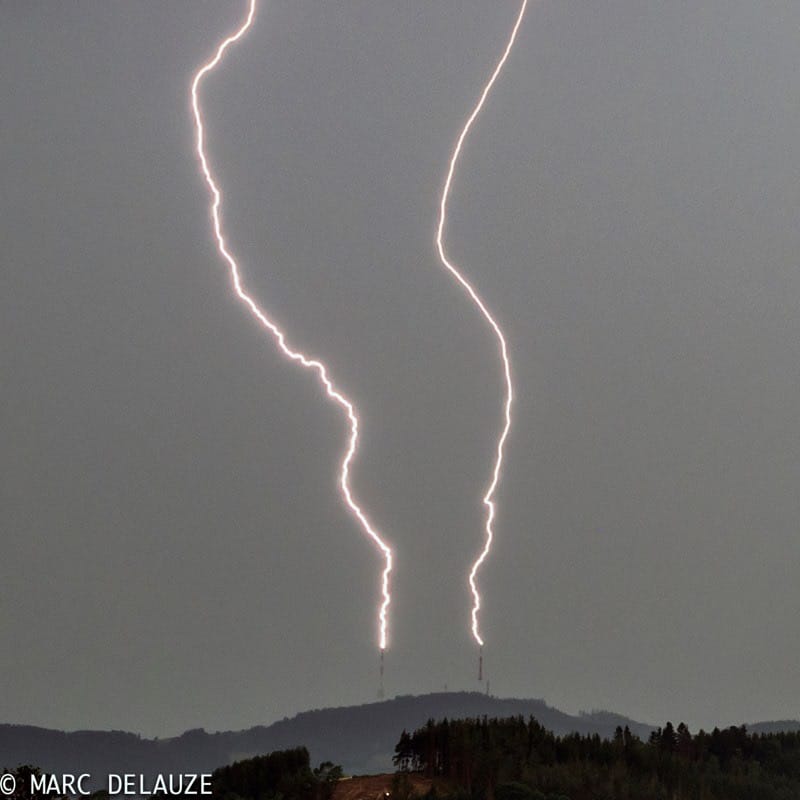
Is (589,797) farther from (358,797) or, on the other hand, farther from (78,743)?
(78,743)

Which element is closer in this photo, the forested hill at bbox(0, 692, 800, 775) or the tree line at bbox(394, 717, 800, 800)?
the tree line at bbox(394, 717, 800, 800)

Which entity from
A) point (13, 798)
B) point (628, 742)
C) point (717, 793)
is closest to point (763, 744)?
point (628, 742)

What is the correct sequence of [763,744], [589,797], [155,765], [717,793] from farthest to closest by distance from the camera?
[155,765], [763,744], [717,793], [589,797]

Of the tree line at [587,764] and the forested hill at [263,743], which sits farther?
the forested hill at [263,743]

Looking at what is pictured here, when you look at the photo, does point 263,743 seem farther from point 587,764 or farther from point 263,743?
point 587,764

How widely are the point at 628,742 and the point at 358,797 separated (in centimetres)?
599

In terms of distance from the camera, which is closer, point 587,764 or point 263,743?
point 587,764

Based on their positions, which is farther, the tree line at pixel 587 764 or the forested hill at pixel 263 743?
the forested hill at pixel 263 743

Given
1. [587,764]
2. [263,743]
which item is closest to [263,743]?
[263,743]

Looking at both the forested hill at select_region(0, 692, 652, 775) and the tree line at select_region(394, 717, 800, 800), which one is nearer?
the tree line at select_region(394, 717, 800, 800)

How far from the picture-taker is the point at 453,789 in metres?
18.0

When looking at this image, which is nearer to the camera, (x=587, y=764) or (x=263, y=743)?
(x=587, y=764)

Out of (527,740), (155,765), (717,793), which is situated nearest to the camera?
(717,793)

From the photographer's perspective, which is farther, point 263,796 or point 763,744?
point 763,744
